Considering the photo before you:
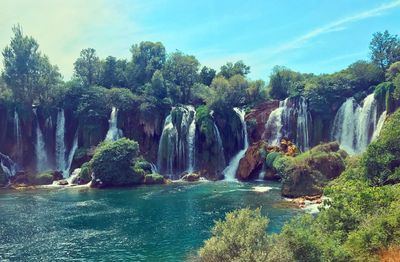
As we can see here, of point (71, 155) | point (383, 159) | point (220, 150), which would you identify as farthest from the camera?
point (71, 155)

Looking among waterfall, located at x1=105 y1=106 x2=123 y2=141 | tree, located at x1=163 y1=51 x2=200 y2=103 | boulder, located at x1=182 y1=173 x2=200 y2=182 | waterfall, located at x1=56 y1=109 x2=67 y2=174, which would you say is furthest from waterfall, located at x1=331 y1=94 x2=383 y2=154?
waterfall, located at x1=56 y1=109 x2=67 y2=174

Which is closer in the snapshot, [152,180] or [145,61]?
[152,180]

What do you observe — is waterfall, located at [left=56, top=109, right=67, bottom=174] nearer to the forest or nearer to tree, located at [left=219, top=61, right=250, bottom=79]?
the forest

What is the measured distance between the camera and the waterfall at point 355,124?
2422 inches

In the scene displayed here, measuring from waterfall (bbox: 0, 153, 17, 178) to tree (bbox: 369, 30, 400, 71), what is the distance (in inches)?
2623

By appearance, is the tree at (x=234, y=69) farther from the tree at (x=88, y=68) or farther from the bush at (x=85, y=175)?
the bush at (x=85, y=175)

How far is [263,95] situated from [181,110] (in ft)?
57.0

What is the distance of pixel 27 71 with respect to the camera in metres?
75.6

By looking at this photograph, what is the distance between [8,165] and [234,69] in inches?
2018

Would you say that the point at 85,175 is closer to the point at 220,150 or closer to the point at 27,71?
the point at 220,150

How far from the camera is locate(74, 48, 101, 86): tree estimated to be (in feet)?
292

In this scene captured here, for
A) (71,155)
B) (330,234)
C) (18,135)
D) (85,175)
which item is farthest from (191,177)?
(330,234)

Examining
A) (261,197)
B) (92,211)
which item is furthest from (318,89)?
(92,211)

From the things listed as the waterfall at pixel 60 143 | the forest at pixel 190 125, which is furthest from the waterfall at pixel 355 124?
the waterfall at pixel 60 143
